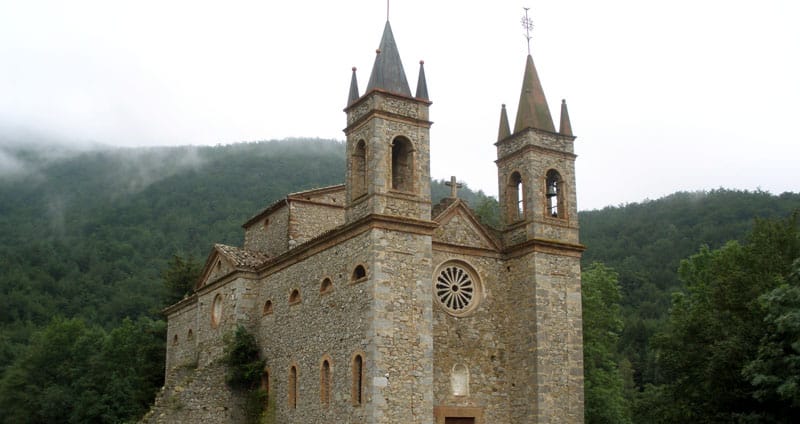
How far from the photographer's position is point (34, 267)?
3462 inches

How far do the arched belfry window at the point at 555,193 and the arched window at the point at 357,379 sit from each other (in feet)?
28.3

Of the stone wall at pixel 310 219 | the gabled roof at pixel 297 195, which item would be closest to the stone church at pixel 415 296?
the stone wall at pixel 310 219

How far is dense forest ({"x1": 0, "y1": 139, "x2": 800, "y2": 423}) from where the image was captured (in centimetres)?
2470

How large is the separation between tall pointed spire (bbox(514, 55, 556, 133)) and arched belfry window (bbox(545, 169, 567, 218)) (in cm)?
159

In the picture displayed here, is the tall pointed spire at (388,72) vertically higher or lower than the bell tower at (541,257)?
higher

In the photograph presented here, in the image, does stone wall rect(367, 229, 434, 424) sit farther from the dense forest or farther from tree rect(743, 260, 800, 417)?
tree rect(743, 260, 800, 417)

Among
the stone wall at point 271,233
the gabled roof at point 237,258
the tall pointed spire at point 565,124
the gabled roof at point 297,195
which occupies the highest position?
the tall pointed spire at point 565,124

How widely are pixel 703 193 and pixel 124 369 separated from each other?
238ft

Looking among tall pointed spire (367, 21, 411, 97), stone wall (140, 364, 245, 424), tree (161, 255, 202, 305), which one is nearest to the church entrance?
stone wall (140, 364, 245, 424)

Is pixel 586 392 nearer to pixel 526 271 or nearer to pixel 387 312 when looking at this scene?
pixel 526 271

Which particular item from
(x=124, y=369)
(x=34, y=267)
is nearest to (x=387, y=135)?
(x=124, y=369)

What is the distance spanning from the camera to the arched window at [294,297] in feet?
88.8

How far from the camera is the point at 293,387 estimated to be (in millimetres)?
26562

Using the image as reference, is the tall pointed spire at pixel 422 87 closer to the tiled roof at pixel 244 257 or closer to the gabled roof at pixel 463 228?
the gabled roof at pixel 463 228
